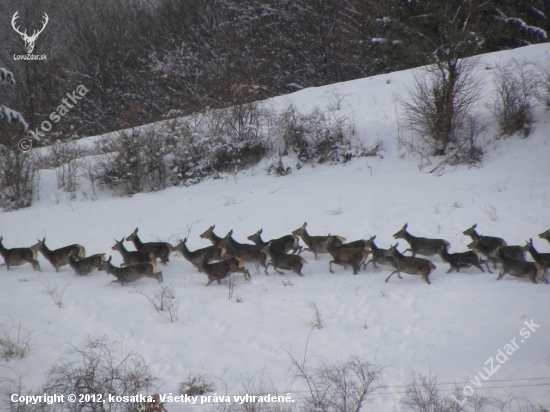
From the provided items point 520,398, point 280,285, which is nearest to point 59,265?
point 280,285

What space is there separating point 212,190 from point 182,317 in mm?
8862

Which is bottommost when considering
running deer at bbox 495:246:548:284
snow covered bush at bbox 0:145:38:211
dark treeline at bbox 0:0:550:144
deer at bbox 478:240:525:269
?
running deer at bbox 495:246:548:284

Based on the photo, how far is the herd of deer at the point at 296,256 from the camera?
8.69m

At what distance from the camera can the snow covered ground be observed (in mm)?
6672

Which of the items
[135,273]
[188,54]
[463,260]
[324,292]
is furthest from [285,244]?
[188,54]

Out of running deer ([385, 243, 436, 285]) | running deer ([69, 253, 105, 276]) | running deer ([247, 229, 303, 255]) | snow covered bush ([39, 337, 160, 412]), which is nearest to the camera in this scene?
snow covered bush ([39, 337, 160, 412])

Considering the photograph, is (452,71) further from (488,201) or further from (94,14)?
(94,14)

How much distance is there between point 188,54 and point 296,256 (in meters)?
27.9

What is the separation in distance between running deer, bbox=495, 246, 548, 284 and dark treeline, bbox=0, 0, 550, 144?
58.6 ft

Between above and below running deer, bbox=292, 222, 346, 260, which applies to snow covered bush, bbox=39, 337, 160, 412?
below

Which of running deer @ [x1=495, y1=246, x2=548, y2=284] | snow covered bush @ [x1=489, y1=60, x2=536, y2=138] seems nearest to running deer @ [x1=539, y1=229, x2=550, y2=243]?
running deer @ [x1=495, y1=246, x2=548, y2=284]

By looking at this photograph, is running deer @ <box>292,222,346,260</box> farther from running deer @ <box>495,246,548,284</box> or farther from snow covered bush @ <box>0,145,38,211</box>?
snow covered bush @ <box>0,145,38,211</box>

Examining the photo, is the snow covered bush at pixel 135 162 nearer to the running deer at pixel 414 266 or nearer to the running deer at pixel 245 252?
the running deer at pixel 245 252

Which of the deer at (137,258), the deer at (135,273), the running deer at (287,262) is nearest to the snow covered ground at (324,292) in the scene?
the deer at (135,273)
